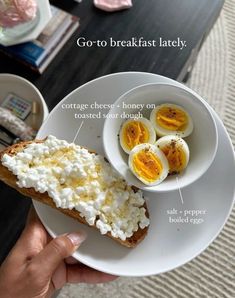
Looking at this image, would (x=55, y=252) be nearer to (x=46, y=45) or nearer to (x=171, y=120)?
(x=171, y=120)

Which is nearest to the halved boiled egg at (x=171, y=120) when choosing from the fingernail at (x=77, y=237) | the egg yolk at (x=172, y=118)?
the egg yolk at (x=172, y=118)

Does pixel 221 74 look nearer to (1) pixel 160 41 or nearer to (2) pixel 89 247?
(1) pixel 160 41

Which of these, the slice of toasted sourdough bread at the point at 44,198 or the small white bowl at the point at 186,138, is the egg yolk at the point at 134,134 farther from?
the slice of toasted sourdough bread at the point at 44,198

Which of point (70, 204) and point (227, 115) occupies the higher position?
point (70, 204)

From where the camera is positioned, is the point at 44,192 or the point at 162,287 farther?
the point at 162,287

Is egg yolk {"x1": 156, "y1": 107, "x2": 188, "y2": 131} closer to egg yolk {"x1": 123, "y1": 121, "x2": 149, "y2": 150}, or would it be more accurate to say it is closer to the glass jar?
egg yolk {"x1": 123, "y1": 121, "x2": 149, "y2": 150}

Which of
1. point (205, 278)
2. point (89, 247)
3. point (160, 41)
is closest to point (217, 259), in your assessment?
point (205, 278)

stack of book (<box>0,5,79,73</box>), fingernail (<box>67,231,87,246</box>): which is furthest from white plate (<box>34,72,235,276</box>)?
stack of book (<box>0,5,79,73</box>)
